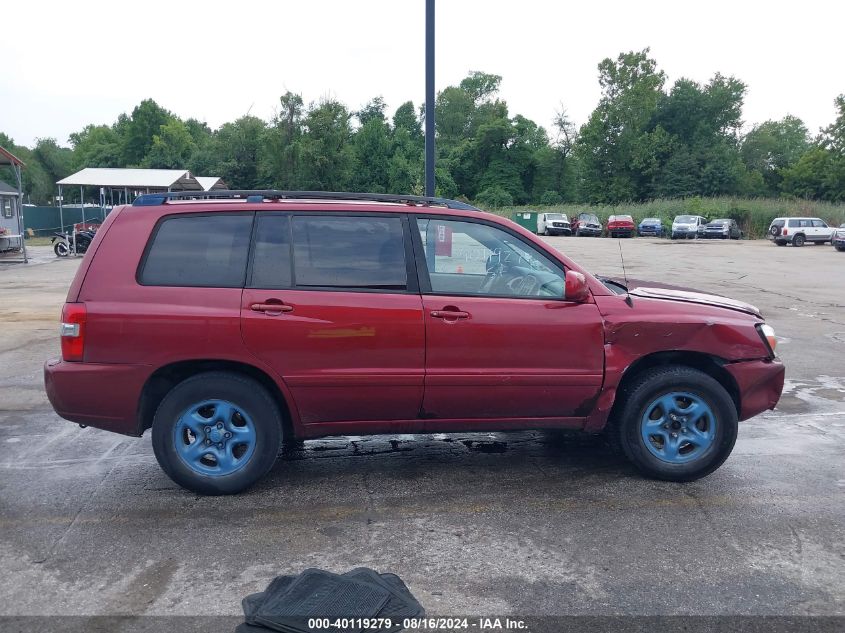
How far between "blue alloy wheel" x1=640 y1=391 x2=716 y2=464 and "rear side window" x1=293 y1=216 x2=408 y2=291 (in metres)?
1.86

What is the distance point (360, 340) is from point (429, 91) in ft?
19.1

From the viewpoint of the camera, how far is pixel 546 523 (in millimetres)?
4121

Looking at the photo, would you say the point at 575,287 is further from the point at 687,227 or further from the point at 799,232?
the point at 687,227

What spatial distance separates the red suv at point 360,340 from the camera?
4324 mm

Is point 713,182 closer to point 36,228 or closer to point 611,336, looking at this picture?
point 36,228

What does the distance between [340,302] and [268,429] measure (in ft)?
2.95

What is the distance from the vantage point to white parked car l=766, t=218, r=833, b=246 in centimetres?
3678

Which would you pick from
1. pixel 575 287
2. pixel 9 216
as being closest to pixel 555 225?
pixel 9 216

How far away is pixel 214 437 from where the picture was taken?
4438 mm

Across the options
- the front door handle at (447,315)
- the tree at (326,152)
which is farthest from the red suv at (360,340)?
the tree at (326,152)

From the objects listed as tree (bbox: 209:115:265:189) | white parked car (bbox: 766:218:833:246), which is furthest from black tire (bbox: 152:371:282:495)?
tree (bbox: 209:115:265:189)

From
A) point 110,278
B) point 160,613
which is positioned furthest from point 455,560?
point 110,278

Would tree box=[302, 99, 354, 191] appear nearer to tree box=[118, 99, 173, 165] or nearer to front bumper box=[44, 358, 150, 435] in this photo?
front bumper box=[44, 358, 150, 435]

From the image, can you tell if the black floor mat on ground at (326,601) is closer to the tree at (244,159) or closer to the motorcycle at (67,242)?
the motorcycle at (67,242)
